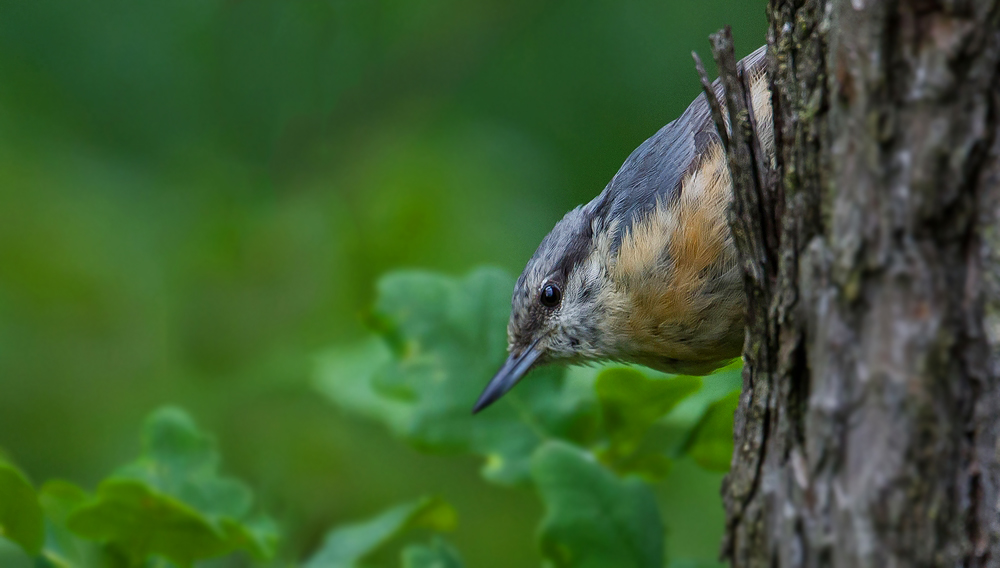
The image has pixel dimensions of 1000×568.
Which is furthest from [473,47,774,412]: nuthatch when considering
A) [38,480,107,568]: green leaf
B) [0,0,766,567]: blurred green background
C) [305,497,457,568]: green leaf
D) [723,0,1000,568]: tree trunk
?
[723,0,1000,568]: tree trunk

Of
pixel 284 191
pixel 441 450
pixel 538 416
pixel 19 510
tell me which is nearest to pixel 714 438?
pixel 538 416

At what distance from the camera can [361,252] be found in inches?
137

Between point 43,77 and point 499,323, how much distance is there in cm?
281

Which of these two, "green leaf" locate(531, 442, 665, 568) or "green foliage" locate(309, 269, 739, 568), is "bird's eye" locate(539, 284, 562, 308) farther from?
"green leaf" locate(531, 442, 665, 568)

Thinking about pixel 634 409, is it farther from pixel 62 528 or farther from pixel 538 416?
pixel 62 528

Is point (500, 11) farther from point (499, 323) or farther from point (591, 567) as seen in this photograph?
point (591, 567)

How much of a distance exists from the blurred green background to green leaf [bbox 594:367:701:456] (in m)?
0.90

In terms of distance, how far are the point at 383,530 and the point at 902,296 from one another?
4.27ft

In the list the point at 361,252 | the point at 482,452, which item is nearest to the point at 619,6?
the point at 361,252

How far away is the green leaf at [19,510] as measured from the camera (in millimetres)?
1594

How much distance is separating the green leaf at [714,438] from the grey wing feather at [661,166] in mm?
800

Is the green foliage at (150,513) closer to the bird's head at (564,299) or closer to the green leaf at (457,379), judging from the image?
the green leaf at (457,379)

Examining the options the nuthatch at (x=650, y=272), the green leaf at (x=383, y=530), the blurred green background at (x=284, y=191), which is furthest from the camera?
the blurred green background at (x=284, y=191)

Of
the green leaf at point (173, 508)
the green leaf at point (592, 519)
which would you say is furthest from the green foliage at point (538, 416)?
the green leaf at point (173, 508)
